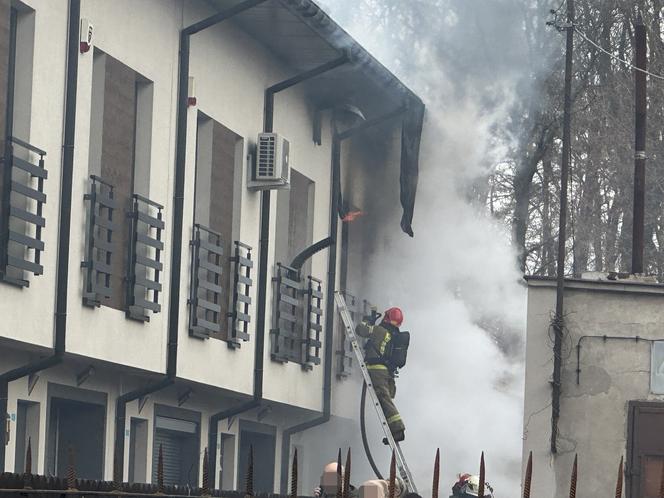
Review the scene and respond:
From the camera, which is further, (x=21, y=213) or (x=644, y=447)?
(x=644, y=447)

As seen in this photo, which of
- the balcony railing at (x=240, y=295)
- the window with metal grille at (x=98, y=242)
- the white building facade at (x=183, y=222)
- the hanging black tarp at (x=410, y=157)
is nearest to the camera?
the white building facade at (x=183, y=222)

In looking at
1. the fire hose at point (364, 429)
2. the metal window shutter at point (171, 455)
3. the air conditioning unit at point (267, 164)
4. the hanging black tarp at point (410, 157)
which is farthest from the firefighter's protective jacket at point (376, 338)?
the metal window shutter at point (171, 455)

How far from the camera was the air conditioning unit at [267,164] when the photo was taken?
21.1m

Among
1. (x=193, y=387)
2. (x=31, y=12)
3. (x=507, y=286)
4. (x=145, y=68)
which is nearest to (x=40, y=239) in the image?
(x=31, y=12)

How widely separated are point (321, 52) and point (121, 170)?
5.12 meters

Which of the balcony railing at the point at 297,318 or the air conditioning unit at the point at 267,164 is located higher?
the air conditioning unit at the point at 267,164

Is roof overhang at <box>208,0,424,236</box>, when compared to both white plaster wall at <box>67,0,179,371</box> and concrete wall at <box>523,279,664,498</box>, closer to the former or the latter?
white plaster wall at <box>67,0,179,371</box>

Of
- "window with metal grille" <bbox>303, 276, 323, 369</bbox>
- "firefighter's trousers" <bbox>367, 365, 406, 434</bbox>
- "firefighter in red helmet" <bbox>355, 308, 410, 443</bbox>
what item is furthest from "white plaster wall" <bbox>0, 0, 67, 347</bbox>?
"firefighter's trousers" <bbox>367, 365, 406, 434</bbox>

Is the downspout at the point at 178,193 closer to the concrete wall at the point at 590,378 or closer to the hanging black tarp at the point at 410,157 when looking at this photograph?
the concrete wall at the point at 590,378

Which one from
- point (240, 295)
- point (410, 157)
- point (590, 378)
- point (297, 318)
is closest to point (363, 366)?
point (297, 318)

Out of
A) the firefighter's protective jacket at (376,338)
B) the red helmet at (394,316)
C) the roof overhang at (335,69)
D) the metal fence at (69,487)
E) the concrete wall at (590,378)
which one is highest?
the roof overhang at (335,69)

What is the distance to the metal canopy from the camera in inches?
793

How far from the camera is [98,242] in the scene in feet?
53.3

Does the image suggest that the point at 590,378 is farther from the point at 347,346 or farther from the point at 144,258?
the point at 347,346
